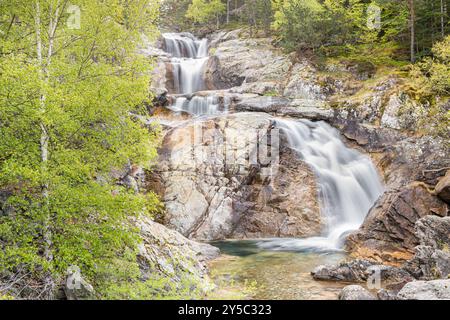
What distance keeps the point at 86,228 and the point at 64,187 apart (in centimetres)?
119

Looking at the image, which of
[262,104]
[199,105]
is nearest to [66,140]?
[262,104]

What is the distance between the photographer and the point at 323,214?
20.7 meters

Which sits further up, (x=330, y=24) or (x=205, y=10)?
(x=205, y=10)

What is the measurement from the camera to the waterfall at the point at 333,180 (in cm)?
1884

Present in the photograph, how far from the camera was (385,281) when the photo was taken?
1157 centimetres

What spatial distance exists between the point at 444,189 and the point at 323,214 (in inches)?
264

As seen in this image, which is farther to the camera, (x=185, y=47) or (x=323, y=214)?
(x=185, y=47)

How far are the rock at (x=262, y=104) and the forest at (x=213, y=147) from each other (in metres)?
0.15

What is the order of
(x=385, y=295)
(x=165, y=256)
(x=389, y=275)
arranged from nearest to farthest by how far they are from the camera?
1. (x=385, y=295)
2. (x=165, y=256)
3. (x=389, y=275)

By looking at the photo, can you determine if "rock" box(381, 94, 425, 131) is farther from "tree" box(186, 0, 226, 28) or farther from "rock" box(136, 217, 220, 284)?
"tree" box(186, 0, 226, 28)

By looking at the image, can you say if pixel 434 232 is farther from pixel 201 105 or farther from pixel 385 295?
pixel 201 105

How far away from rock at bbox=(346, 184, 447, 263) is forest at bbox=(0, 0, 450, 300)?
0.25 feet

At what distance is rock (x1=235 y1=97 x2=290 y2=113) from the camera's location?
2666 cm

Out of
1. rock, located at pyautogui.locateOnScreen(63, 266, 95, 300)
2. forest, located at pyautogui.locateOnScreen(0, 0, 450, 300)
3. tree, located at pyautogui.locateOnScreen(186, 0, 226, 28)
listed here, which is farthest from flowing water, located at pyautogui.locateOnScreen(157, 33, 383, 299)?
tree, located at pyautogui.locateOnScreen(186, 0, 226, 28)
